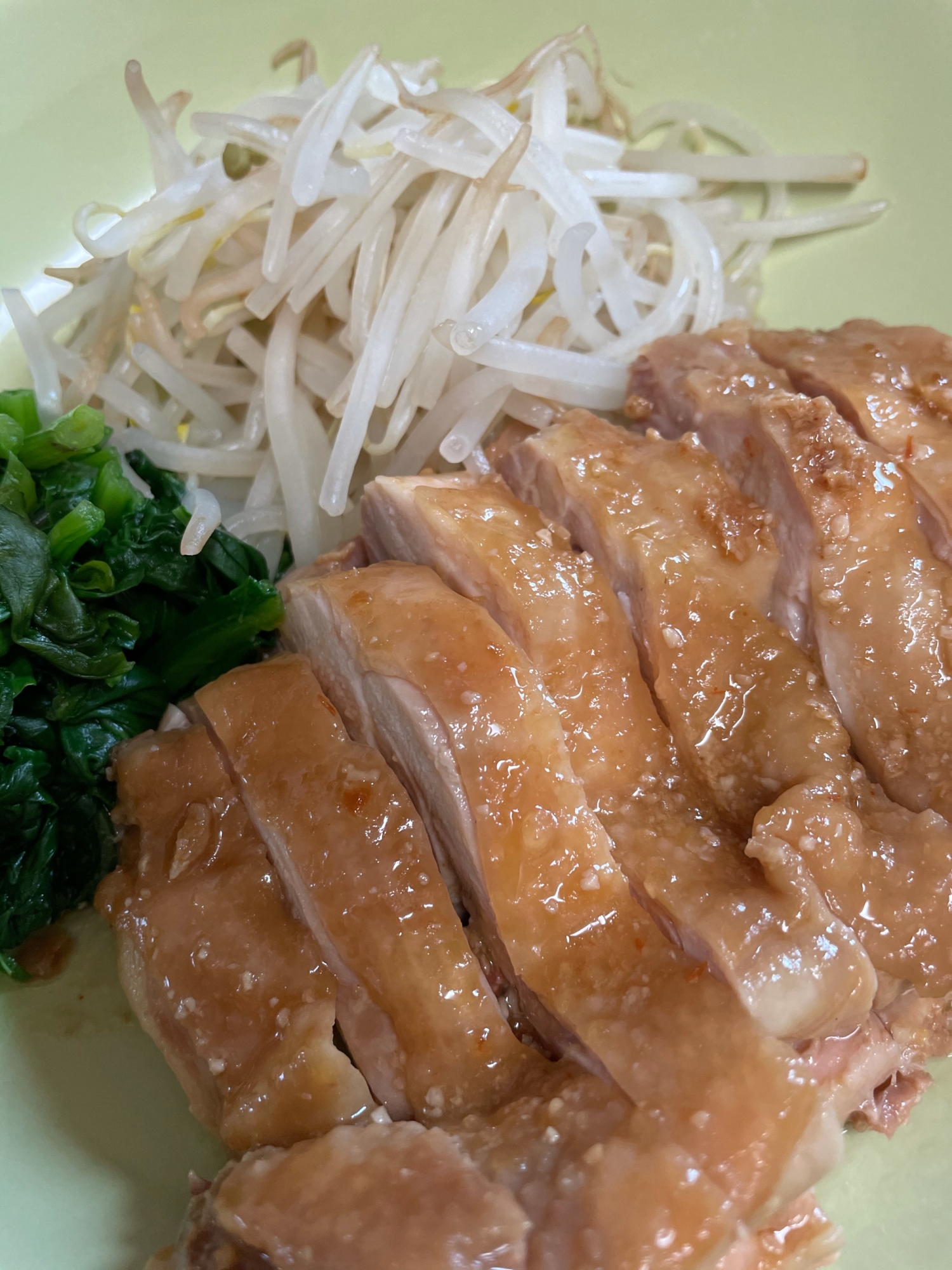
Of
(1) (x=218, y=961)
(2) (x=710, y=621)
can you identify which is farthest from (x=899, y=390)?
(1) (x=218, y=961)

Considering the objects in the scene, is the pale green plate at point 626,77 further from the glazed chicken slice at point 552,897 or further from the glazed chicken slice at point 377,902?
the glazed chicken slice at point 552,897

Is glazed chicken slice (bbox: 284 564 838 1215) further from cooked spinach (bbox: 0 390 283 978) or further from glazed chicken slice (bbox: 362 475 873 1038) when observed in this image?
cooked spinach (bbox: 0 390 283 978)

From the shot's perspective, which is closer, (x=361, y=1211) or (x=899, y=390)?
(x=361, y=1211)

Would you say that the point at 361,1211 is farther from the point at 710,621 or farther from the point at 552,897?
the point at 710,621

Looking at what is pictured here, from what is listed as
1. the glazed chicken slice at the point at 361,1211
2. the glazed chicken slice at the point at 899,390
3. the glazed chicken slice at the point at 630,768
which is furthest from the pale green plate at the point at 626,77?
the glazed chicken slice at the point at 361,1211

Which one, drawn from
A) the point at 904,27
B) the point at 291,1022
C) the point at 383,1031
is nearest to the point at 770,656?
the point at 383,1031

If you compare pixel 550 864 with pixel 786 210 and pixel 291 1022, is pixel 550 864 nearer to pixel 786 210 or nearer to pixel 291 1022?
pixel 291 1022
